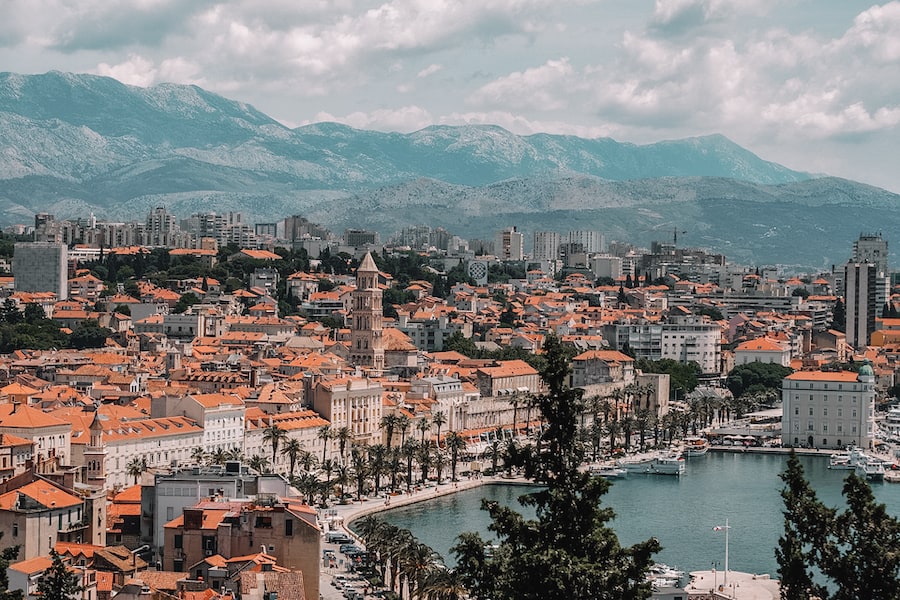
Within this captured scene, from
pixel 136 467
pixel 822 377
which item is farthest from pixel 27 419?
pixel 822 377

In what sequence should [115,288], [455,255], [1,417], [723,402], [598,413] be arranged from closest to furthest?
[1,417]
[598,413]
[723,402]
[115,288]
[455,255]

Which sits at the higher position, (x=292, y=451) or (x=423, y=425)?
(x=423, y=425)

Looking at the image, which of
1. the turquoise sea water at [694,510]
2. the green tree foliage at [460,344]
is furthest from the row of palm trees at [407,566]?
the green tree foliage at [460,344]

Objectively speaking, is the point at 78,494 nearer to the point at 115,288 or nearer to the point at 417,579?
the point at 417,579

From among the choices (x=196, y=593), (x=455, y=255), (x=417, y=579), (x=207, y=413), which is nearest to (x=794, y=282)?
(x=455, y=255)

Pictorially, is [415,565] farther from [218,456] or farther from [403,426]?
[403,426]
